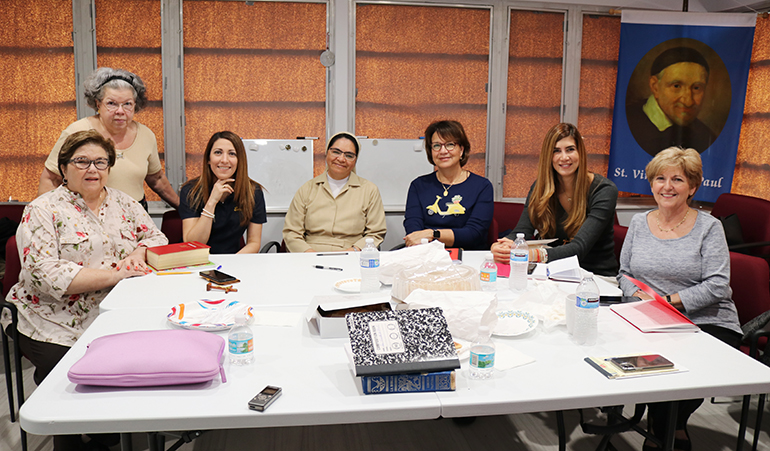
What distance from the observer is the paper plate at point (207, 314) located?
5.51ft

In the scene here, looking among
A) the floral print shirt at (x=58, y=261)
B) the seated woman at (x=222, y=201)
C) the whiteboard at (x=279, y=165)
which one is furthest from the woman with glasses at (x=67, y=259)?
the whiteboard at (x=279, y=165)

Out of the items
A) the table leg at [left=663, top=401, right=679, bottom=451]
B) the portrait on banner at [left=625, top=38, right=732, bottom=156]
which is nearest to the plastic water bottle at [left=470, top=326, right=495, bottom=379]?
the table leg at [left=663, top=401, right=679, bottom=451]

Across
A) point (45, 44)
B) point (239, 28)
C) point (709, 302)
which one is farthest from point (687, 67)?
point (45, 44)

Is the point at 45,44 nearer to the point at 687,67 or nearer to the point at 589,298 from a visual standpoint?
the point at 589,298

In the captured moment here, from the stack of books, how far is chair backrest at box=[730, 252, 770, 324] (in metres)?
1.70

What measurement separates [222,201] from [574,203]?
200 cm

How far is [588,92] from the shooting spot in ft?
15.7

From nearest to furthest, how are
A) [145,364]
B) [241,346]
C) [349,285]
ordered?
[145,364] < [241,346] < [349,285]

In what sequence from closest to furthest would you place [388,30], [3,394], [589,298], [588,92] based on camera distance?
1. [589,298]
2. [3,394]
3. [388,30]
4. [588,92]

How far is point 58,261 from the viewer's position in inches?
84.2

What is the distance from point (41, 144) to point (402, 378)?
4.17 m

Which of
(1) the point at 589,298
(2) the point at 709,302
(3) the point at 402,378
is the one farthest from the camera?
(2) the point at 709,302

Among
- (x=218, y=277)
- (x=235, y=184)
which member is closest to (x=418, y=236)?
(x=235, y=184)

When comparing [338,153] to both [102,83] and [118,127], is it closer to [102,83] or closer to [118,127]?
[118,127]
